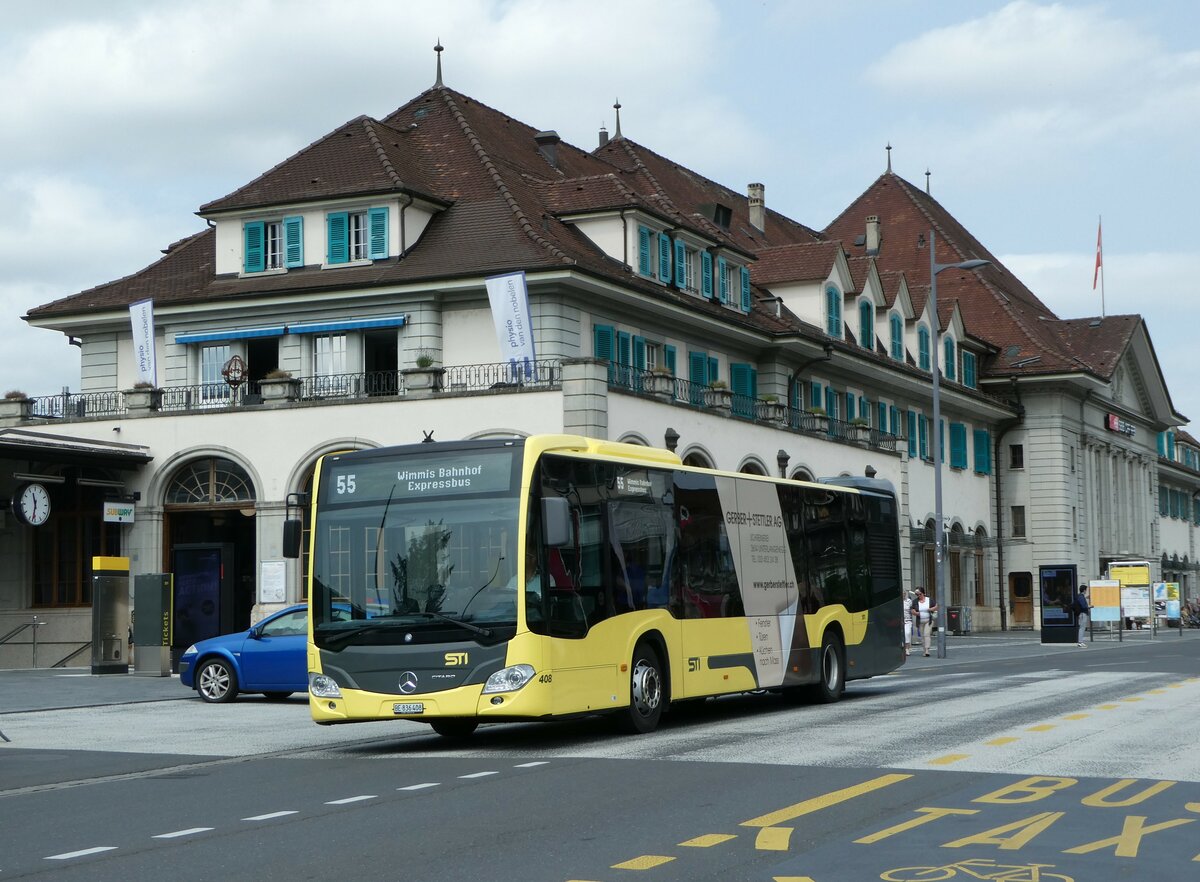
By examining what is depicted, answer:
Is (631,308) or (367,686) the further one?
(631,308)

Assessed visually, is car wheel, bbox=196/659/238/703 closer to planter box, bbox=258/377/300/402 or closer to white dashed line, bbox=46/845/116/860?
planter box, bbox=258/377/300/402

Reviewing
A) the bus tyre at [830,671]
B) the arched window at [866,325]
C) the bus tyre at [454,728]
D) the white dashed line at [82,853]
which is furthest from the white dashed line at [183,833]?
the arched window at [866,325]

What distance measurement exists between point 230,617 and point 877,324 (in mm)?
33353

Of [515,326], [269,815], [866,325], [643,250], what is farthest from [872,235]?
[269,815]

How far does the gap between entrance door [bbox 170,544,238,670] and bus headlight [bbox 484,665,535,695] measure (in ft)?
56.9

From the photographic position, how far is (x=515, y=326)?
38.4 metres

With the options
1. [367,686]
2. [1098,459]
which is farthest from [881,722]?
[1098,459]

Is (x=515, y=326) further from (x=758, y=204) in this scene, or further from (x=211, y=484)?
(x=758, y=204)

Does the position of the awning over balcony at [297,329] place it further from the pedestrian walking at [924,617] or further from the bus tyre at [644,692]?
the bus tyre at [644,692]

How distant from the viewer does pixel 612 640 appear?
1823cm

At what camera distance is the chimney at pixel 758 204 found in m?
66.3

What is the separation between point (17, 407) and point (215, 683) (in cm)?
1875

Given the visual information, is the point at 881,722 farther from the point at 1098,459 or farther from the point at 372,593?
the point at 1098,459

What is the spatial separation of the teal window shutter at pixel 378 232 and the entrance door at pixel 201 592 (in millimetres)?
11821
